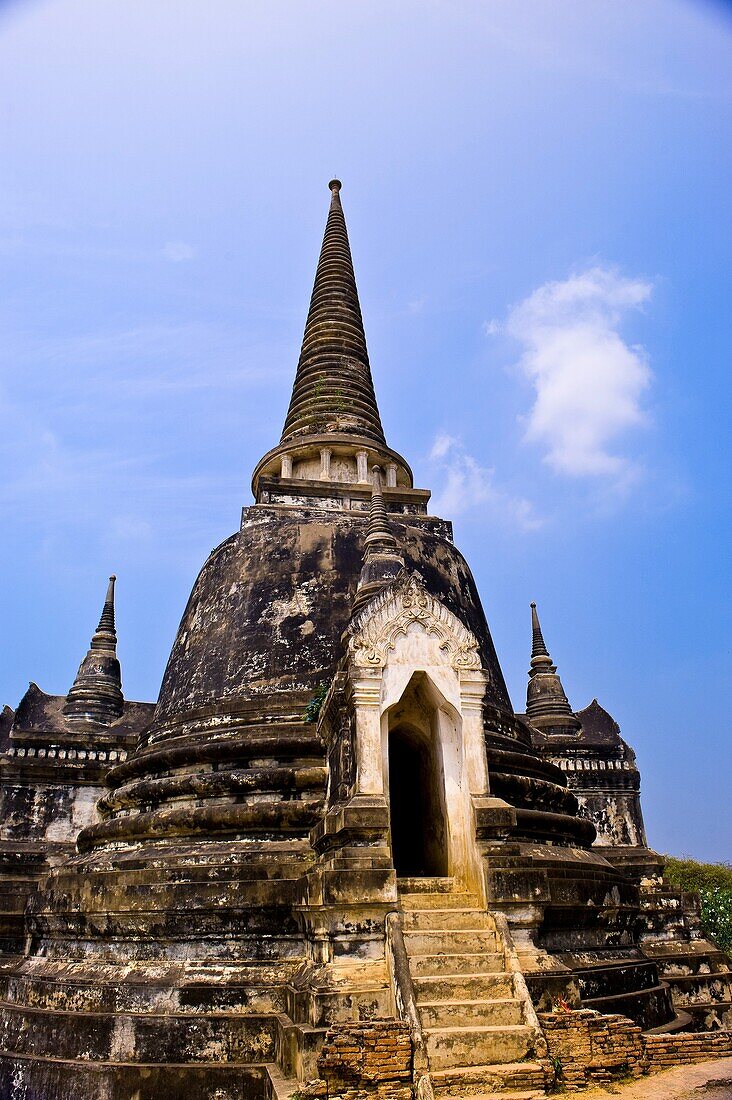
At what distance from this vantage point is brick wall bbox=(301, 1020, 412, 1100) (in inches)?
242

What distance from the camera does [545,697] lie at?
21.2 meters

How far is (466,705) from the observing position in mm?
9008

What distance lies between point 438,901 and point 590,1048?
6.01 feet

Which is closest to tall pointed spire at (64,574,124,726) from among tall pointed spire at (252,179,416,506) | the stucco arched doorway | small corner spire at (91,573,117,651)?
small corner spire at (91,573,117,651)

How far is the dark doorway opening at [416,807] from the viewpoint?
30.2 feet

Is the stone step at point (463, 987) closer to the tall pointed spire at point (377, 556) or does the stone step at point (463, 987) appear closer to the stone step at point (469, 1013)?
the stone step at point (469, 1013)

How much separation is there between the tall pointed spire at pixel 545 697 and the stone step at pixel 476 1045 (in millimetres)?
13693

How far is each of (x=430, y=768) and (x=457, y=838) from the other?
1165 millimetres

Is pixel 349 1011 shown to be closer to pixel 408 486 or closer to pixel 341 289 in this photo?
pixel 408 486

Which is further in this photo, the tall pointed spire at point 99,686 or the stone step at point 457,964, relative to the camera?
the tall pointed spire at point 99,686

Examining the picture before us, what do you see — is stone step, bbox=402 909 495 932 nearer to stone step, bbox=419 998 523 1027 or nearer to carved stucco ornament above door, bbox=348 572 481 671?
stone step, bbox=419 998 523 1027

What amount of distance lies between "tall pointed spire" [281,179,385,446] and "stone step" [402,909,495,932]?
10453 millimetres

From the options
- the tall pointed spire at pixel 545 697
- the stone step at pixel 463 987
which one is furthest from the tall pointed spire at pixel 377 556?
the tall pointed spire at pixel 545 697

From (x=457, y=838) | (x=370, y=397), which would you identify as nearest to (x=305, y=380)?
(x=370, y=397)
